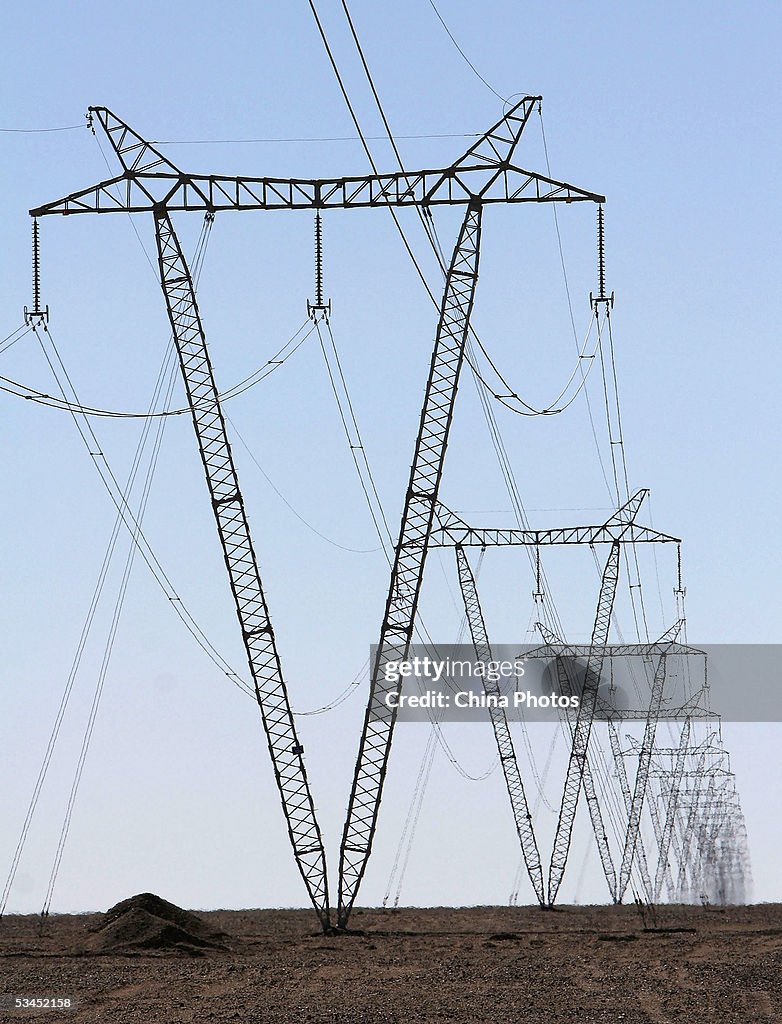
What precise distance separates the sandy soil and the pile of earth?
1.53ft

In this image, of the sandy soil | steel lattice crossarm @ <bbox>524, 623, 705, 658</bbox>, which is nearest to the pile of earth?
the sandy soil

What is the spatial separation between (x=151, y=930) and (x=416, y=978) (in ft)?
34.4

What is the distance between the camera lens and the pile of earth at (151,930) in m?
44.0

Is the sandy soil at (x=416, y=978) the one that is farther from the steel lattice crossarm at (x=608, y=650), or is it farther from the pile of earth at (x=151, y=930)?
the steel lattice crossarm at (x=608, y=650)

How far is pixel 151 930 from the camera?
4494 centimetres

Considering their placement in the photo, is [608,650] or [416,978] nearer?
[416,978]

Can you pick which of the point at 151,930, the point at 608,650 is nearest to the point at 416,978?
the point at 151,930

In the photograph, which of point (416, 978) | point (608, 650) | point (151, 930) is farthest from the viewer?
point (608, 650)

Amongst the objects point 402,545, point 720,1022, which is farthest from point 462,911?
point 720,1022

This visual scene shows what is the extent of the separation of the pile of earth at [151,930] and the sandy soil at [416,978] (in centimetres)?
47

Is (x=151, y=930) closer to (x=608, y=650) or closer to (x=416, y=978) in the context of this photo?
(x=416, y=978)

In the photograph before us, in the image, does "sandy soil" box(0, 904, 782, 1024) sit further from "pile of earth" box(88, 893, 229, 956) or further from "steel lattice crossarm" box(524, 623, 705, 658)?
"steel lattice crossarm" box(524, 623, 705, 658)

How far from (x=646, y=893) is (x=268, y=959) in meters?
48.7

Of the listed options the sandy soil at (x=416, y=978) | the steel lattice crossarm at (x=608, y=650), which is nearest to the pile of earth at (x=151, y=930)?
the sandy soil at (x=416, y=978)
